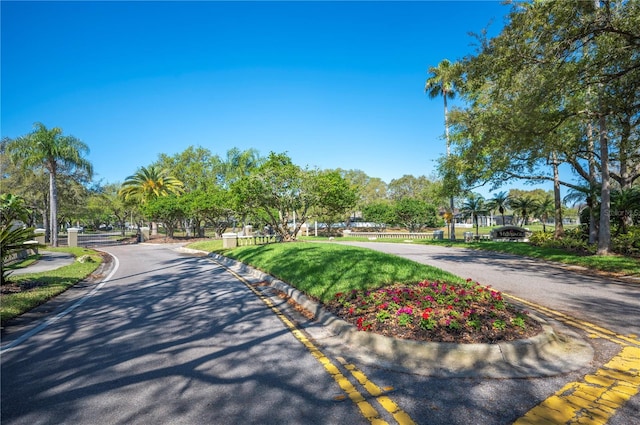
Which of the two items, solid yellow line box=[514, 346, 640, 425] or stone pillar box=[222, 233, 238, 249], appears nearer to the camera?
solid yellow line box=[514, 346, 640, 425]

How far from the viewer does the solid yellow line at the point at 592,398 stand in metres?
2.95

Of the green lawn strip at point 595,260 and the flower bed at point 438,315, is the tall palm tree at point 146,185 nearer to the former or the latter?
the green lawn strip at point 595,260

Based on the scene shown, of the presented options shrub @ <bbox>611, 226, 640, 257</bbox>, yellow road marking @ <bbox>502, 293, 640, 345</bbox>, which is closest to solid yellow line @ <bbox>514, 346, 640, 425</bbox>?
yellow road marking @ <bbox>502, 293, 640, 345</bbox>

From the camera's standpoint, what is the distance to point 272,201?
2064cm

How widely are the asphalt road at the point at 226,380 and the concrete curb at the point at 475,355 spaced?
12 cm

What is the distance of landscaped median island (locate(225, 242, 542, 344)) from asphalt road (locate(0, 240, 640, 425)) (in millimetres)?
711

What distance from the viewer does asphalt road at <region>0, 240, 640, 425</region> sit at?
305 cm

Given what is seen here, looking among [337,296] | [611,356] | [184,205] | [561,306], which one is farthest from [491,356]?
[184,205]

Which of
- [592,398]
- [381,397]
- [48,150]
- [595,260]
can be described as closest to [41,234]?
[48,150]

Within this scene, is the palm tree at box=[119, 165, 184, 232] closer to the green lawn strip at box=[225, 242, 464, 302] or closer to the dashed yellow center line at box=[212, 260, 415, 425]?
the green lawn strip at box=[225, 242, 464, 302]

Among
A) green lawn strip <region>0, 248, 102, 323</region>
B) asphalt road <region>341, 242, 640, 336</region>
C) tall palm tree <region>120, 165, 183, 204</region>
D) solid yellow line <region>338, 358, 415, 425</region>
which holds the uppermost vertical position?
tall palm tree <region>120, 165, 183, 204</region>

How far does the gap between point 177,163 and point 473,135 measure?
44.2 meters

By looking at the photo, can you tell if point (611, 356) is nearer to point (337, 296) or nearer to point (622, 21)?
point (337, 296)

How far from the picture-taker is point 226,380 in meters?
3.71
